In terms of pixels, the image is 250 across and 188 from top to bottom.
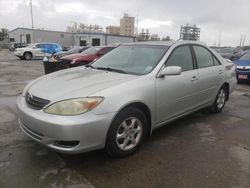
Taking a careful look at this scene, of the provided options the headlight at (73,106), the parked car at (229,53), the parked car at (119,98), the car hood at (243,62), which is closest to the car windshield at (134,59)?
the parked car at (119,98)

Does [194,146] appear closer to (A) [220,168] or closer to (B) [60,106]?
(A) [220,168]

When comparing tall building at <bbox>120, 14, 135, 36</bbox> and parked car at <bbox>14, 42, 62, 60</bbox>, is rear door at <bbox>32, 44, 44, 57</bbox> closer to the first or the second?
parked car at <bbox>14, 42, 62, 60</bbox>

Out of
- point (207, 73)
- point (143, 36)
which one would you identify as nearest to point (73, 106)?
point (207, 73)

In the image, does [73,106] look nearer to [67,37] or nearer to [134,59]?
[134,59]

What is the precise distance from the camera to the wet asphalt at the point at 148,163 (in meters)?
2.75

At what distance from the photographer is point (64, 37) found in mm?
50156

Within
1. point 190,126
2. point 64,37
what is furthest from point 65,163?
point 64,37

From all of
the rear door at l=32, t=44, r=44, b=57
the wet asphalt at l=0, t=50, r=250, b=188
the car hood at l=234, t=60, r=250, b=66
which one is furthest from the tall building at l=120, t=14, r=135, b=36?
the wet asphalt at l=0, t=50, r=250, b=188

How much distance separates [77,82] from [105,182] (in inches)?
51.4

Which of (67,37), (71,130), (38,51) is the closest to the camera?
(71,130)

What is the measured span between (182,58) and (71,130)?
2.35m

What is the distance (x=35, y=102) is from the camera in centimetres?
305

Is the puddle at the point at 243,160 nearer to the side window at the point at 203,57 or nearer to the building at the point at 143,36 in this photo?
the side window at the point at 203,57

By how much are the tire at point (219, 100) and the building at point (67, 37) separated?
41.5 meters
